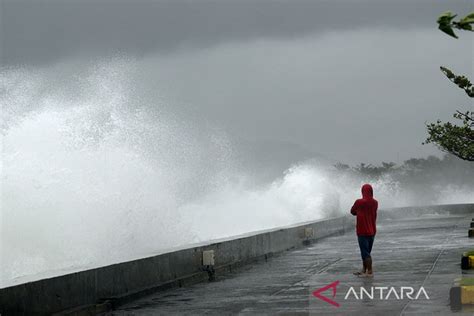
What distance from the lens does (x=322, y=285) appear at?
15742mm

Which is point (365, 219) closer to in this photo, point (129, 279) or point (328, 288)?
Result: point (328, 288)

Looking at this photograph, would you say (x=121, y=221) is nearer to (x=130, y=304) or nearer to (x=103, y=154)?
(x=103, y=154)

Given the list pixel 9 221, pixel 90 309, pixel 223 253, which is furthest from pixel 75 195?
pixel 90 309

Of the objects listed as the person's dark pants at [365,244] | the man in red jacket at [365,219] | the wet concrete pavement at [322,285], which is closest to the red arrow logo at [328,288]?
the wet concrete pavement at [322,285]

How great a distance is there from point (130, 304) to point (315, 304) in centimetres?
292

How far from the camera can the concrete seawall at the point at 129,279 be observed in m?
11.7

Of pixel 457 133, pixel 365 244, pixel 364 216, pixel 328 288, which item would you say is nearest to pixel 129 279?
pixel 328 288

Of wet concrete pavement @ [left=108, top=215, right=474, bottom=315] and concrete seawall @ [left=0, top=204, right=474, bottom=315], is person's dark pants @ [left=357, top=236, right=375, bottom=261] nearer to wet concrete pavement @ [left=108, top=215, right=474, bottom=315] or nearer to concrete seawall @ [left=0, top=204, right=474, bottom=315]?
wet concrete pavement @ [left=108, top=215, right=474, bottom=315]

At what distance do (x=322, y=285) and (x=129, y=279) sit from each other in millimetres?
3039

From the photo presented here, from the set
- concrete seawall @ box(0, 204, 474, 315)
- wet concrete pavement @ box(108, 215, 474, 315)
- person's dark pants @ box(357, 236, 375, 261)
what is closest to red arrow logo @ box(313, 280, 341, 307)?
wet concrete pavement @ box(108, 215, 474, 315)

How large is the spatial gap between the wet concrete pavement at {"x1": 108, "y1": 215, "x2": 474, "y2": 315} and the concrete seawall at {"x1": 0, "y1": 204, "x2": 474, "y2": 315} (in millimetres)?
279

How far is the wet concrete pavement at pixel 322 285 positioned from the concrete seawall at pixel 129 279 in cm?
28

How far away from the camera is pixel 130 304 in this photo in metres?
14.5

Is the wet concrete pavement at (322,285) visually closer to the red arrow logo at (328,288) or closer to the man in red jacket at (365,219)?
the red arrow logo at (328,288)
